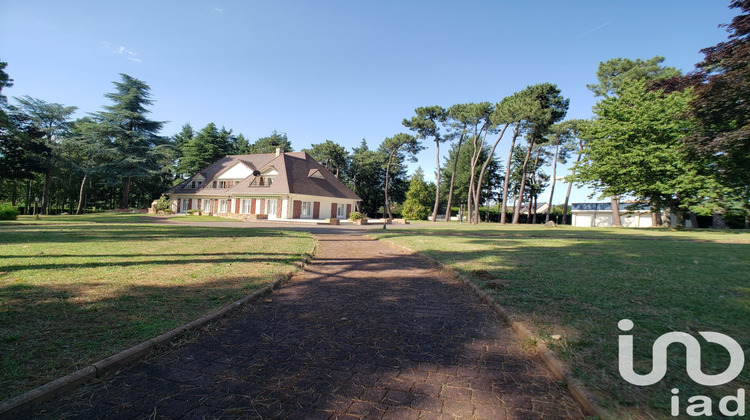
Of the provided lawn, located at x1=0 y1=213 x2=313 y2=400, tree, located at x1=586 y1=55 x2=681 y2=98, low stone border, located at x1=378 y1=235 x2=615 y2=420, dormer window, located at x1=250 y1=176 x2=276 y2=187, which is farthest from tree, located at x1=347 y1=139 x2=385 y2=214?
low stone border, located at x1=378 y1=235 x2=615 y2=420

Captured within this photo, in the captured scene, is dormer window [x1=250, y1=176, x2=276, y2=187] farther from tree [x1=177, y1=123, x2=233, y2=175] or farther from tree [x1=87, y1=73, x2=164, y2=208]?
tree [x1=177, y1=123, x2=233, y2=175]

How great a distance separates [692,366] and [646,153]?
85.6 feet

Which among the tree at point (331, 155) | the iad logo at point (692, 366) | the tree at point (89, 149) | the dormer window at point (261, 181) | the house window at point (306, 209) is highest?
the tree at point (331, 155)

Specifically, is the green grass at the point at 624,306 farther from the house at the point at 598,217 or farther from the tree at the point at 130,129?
the house at the point at 598,217

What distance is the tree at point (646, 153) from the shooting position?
68.4ft

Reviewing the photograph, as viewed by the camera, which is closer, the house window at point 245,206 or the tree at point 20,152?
the tree at point 20,152

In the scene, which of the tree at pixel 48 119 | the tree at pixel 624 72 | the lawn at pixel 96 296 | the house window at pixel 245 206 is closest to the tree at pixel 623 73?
→ the tree at pixel 624 72

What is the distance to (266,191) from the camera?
1393 inches

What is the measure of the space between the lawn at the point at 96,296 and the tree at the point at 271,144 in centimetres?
5464

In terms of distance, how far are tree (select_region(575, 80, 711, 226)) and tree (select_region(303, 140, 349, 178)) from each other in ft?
120

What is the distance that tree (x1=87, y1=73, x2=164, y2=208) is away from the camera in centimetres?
3662

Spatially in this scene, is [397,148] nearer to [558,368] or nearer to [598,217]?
[598,217]

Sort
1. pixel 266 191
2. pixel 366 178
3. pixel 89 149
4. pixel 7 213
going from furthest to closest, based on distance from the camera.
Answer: pixel 366 178
pixel 89 149
pixel 266 191
pixel 7 213

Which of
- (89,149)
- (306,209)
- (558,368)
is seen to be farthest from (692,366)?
(89,149)
